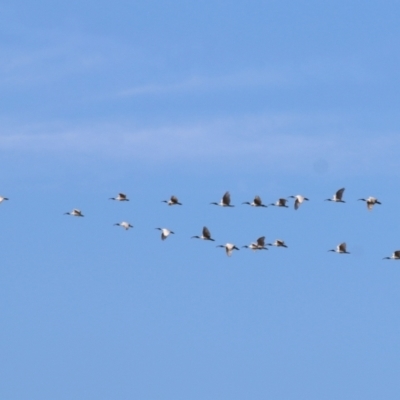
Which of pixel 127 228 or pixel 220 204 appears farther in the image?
pixel 127 228

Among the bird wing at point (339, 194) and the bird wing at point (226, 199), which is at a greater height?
the bird wing at point (339, 194)

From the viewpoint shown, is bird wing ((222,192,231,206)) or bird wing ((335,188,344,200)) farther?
bird wing ((335,188,344,200))

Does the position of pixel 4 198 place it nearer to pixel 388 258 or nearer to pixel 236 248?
pixel 236 248

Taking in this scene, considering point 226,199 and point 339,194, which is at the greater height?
point 339,194

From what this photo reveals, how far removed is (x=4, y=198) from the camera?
126938 mm

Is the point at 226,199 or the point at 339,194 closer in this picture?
the point at 226,199

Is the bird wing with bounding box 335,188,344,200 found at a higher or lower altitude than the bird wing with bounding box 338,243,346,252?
higher

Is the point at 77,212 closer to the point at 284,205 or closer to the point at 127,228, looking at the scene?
the point at 127,228

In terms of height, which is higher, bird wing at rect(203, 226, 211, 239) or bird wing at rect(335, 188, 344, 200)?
bird wing at rect(335, 188, 344, 200)

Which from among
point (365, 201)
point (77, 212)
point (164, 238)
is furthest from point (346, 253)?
point (77, 212)

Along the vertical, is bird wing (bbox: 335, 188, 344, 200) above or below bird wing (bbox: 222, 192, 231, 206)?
above

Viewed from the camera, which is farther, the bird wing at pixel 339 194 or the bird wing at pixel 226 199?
the bird wing at pixel 339 194

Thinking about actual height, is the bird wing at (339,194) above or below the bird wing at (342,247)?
above

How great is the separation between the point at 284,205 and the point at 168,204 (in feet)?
31.4
